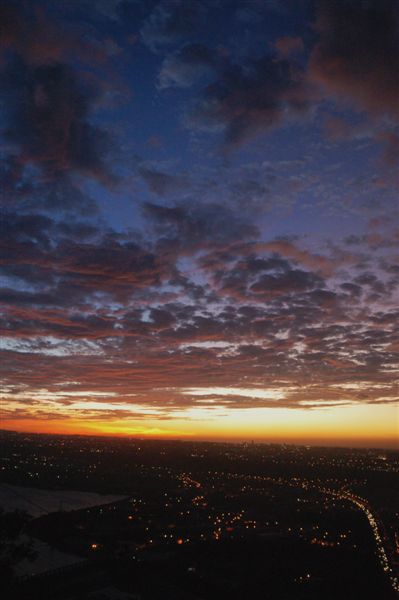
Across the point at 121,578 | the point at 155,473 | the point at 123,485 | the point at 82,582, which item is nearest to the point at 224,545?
the point at 121,578

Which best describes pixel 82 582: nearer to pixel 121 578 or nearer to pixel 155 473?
pixel 121 578

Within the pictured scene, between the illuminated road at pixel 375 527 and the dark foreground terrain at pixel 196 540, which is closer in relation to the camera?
the dark foreground terrain at pixel 196 540

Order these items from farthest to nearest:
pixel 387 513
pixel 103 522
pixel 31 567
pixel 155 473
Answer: pixel 155 473 → pixel 387 513 → pixel 103 522 → pixel 31 567

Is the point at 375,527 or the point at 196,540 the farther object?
the point at 375,527

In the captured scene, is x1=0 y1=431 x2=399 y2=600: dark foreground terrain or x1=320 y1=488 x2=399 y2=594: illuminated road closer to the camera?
x1=0 y1=431 x2=399 y2=600: dark foreground terrain

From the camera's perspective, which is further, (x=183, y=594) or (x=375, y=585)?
(x=375, y=585)

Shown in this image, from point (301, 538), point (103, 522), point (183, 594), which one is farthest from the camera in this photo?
point (103, 522)

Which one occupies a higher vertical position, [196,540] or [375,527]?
[196,540]

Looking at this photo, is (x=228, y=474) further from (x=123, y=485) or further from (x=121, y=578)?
(x=121, y=578)
